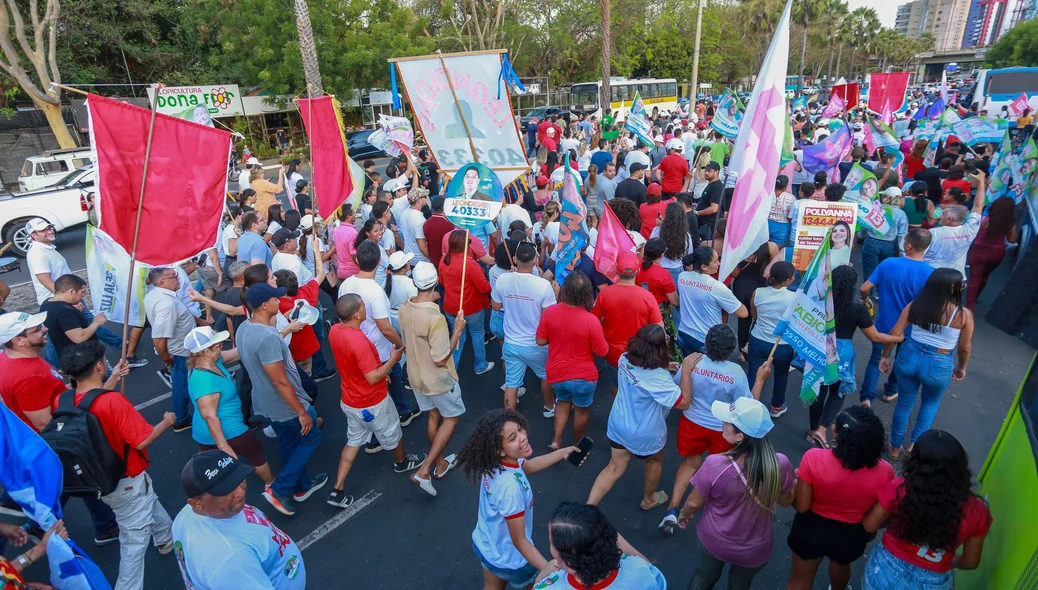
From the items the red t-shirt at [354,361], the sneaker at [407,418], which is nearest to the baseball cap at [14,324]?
the red t-shirt at [354,361]

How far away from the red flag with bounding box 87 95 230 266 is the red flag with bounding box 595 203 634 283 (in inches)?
132

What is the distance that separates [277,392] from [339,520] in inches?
46.4

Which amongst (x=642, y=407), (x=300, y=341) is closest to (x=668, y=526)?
(x=642, y=407)

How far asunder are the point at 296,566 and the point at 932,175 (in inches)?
431

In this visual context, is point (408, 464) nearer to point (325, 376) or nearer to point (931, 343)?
point (325, 376)

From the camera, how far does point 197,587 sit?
7.72 feet

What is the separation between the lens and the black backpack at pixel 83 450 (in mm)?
3225

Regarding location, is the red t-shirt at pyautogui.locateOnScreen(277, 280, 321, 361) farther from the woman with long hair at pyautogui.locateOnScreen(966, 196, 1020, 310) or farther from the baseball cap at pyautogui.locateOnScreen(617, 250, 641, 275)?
the woman with long hair at pyautogui.locateOnScreen(966, 196, 1020, 310)

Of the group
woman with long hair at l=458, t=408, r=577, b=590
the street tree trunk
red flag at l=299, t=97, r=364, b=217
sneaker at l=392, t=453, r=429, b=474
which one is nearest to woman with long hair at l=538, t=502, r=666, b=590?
woman with long hair at l=458, t=408, r=577, b=590

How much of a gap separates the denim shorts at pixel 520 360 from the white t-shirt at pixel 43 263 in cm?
506

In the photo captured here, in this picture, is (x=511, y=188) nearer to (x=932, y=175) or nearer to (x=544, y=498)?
(x=544, y=498)

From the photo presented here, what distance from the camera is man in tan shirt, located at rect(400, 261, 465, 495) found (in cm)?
443

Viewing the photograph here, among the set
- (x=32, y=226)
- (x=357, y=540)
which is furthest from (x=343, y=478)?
(x=32, y=226)

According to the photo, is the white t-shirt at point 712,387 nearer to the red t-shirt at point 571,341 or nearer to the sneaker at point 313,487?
the red t-shirt at point 571,341
